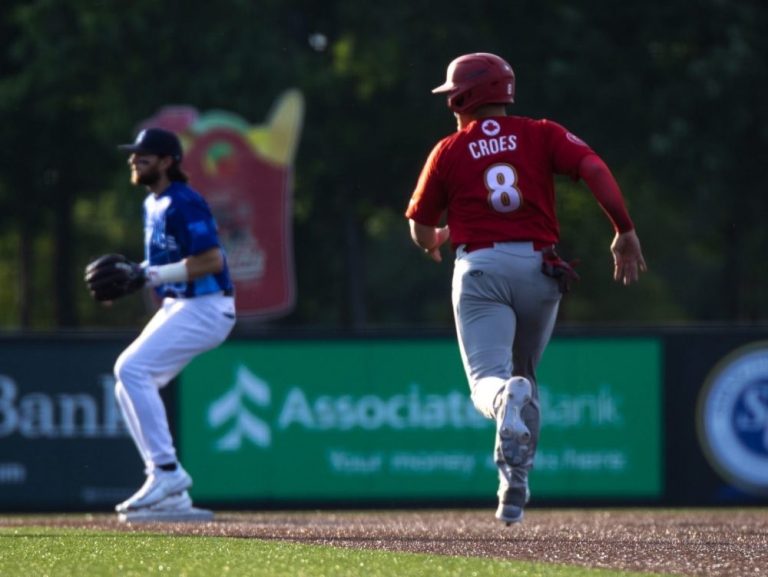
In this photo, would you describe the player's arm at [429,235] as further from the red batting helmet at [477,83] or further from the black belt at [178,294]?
the black belt at [178,294]

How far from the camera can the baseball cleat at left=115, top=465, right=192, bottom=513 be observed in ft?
31.1

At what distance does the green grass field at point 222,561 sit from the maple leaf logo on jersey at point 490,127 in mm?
1894

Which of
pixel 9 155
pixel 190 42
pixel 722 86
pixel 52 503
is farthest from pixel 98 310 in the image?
Result: pixel 52 503

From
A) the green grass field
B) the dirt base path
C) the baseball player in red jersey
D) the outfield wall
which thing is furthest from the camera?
the outfield wall

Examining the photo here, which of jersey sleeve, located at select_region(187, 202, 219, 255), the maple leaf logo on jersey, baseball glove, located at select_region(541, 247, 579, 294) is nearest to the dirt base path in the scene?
baseball glove, located at select_region(541, 247, 579, 294)

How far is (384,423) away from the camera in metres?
12.2

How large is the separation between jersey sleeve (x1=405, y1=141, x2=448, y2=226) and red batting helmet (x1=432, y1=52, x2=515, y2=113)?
24 centimetres

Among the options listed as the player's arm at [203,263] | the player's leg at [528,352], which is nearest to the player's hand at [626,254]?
the player's leg at [528,352]

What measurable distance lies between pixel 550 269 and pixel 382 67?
2511 cm

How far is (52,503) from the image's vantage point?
12062mm

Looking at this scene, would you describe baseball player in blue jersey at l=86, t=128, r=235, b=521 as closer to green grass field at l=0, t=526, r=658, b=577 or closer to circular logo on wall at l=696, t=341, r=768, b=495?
green grass field at l=0, t=526, r=658, b=577

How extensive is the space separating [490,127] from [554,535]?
2.13m

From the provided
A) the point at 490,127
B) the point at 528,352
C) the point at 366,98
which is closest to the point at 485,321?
the point at 528,352

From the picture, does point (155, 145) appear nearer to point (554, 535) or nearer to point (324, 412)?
point (324, 412)
